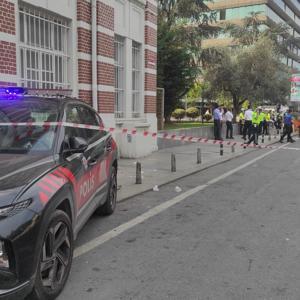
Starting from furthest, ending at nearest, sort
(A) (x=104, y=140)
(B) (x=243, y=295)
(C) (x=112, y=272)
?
(A) (x=104, y=140) → (C) (x=112, y=272) → (B) (x=243, y=295)

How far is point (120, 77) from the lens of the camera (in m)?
15.3

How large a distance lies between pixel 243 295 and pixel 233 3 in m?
77.1

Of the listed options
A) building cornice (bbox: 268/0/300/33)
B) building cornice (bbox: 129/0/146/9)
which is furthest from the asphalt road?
building cornice (bbox: 268/0/300/33)

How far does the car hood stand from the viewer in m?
3.46

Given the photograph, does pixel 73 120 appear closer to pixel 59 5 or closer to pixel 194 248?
pixel 194 248

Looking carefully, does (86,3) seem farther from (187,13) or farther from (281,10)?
(281,10)

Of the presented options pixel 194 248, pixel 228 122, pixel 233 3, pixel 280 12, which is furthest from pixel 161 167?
pixel 280 12

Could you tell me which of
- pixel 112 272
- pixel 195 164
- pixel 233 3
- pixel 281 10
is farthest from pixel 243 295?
pixel 281 10

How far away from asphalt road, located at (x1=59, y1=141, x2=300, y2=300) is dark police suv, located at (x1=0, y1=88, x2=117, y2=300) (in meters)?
0.45

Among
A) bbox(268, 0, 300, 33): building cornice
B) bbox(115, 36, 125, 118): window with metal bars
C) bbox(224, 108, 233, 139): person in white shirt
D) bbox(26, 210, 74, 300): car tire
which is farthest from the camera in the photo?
bbox(268, 0, 300, 33): building cornice

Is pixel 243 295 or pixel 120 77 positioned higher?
pixel 120 77

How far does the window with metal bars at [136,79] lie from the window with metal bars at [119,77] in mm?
962

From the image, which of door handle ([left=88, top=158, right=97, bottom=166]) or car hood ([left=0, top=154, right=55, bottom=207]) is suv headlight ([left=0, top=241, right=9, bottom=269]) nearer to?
car hood ([left=0, top=154, right=55, bottom=207])

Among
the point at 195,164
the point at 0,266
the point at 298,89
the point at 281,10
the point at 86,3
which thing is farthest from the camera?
the point at 281,10
